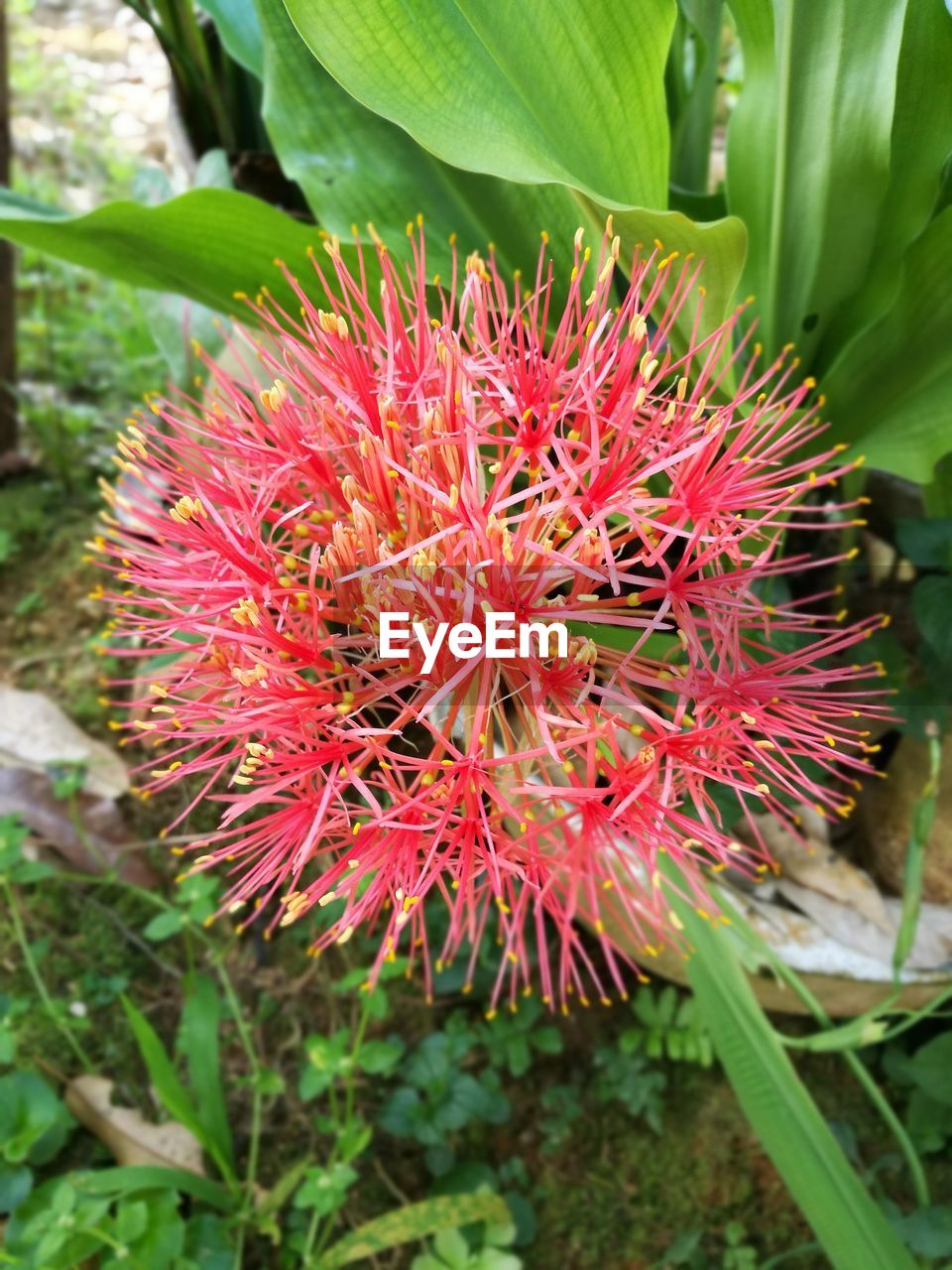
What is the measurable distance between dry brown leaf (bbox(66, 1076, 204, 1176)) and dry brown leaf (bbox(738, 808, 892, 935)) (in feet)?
1.93

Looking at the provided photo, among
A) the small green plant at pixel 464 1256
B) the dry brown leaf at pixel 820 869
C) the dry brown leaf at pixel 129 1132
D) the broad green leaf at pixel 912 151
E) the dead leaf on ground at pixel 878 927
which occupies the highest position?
the broad green leaf at pixel 912 151

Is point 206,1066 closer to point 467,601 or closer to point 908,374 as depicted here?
point 467,601

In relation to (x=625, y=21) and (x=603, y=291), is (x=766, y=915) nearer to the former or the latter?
(x=603, y=291)

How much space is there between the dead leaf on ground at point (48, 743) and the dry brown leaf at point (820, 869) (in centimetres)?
68

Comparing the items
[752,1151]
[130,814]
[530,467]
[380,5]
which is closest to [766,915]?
[752,1151]

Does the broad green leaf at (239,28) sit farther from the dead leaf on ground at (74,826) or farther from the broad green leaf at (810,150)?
the dead leaf on ground at (74,826)

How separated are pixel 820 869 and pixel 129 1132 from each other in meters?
0.68

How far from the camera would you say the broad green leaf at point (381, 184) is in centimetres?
73

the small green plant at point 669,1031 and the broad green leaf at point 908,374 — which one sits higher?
the broad green leaf at point 908,374

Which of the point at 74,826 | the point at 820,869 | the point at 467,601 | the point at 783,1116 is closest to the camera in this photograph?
the point at 467,601

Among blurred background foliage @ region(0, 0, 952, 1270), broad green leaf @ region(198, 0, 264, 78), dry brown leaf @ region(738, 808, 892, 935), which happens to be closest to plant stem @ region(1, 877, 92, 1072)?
blurred background foliage @ region(0, 0, 952, 1270)

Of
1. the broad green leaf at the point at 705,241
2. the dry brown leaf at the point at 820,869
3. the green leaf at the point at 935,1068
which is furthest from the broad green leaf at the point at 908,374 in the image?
the green leaf at the point at 935,1068

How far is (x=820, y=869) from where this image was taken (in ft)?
3.00

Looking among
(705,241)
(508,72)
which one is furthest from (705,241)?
(508,72)
